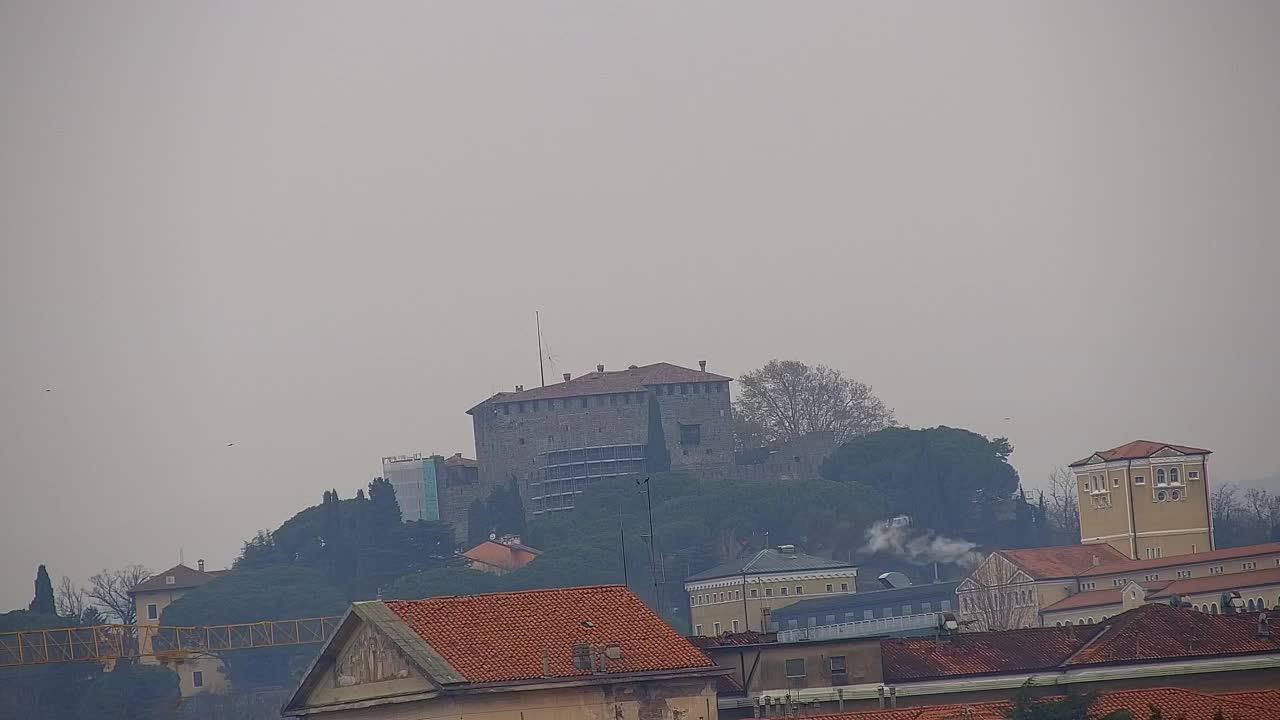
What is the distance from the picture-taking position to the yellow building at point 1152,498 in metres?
123

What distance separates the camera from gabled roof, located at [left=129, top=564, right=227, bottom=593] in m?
140

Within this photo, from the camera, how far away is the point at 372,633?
3678cm

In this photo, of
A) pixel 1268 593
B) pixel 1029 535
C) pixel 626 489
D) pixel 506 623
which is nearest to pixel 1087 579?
pixel 1268 593

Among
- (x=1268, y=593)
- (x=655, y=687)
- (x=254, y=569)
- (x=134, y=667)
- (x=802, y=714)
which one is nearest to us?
(x=655, y=687)

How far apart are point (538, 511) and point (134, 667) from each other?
45.3 metres

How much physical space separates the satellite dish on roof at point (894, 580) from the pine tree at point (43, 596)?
1534 inches

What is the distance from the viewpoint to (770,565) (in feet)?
433

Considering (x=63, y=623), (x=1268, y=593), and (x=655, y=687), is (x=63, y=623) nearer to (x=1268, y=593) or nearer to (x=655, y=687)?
(x=1268, y=593)

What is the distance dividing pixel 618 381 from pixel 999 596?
44.5 m

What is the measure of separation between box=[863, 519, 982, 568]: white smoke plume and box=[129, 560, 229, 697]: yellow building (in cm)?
3383

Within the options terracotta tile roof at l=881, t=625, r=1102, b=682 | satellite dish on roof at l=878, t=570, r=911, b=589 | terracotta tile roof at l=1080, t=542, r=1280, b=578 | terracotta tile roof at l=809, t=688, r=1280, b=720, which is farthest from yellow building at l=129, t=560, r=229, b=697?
terracotta tile roof at l=809, t=688, r=1280, b=720

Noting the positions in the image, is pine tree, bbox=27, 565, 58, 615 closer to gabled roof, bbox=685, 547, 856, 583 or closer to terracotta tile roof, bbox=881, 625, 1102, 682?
gabled roof, bbox=685, 547, 856, 583

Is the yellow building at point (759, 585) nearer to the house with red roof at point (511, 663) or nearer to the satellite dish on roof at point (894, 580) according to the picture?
the satellite dish on roof at point (894, 580)

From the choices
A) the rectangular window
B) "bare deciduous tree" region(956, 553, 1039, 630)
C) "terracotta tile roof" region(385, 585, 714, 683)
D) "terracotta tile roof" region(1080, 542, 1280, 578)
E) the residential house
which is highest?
the rectangular window
